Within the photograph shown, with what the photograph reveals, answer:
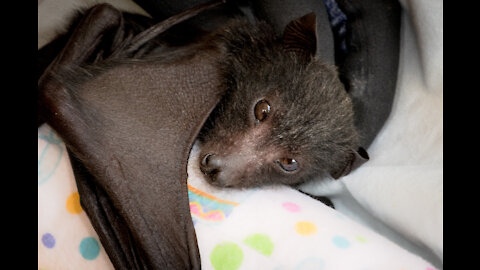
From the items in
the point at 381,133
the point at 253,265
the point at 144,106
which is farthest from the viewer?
the point at 381,133

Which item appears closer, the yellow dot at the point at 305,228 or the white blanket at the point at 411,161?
the yellow dot at the point at 305,228

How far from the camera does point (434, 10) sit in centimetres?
Result: 232

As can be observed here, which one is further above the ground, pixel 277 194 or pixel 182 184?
pixel 182 184

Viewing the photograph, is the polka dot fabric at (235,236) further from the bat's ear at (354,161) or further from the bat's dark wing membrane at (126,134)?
the bat's ear at (354,161)

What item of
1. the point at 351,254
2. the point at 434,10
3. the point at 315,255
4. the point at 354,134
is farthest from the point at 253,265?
the point at 434,10

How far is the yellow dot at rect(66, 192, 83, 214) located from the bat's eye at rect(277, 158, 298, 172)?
1051mm

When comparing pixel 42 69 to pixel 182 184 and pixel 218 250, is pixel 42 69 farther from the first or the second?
pixel 218 250

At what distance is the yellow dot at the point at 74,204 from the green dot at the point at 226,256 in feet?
2.09

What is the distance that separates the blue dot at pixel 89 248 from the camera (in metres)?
1.81

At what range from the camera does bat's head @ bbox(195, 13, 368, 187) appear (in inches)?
85.8

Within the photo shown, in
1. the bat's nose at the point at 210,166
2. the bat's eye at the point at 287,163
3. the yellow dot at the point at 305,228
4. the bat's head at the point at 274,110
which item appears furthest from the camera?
the bat's eye at the point at 287,163

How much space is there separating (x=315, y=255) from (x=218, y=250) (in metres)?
0.43

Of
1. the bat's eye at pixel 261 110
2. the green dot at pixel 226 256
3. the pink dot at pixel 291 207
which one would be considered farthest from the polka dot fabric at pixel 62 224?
the bat's eye at pixel 261 110

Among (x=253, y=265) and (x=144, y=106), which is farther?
(x=144, y=106)
